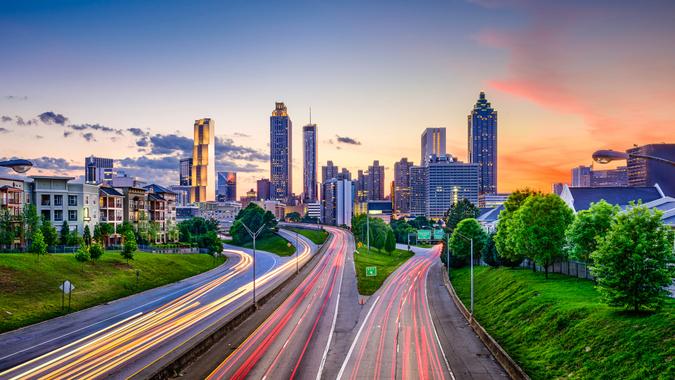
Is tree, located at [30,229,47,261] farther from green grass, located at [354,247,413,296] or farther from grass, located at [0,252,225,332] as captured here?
green grass, located at [354,247,413,296]

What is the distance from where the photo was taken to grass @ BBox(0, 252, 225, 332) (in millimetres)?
52037

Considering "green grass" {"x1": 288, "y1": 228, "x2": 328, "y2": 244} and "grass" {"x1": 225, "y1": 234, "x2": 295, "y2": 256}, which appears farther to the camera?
"green grass" {"x1": 288, "y1": 228, "x2": 328, "y2": 244}

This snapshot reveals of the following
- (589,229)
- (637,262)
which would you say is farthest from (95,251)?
(637,262)

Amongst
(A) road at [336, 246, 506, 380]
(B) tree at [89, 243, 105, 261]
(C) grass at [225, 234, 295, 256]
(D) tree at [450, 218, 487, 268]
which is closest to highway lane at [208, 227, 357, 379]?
(A) road at [336, 246, 506, 380]

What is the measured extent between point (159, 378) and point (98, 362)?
29.5 feet

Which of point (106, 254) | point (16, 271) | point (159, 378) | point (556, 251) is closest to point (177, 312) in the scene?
point (16, 271)

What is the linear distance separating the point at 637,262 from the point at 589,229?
18451mm

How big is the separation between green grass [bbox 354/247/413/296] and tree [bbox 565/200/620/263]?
103ft

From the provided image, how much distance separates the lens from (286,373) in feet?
112

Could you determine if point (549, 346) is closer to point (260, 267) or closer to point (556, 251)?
point (556, 251)

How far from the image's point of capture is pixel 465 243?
92.5 m

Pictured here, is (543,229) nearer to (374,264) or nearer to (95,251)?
(374,264)

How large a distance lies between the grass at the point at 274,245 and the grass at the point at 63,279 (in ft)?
166

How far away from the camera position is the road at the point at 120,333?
3611 centimetres
